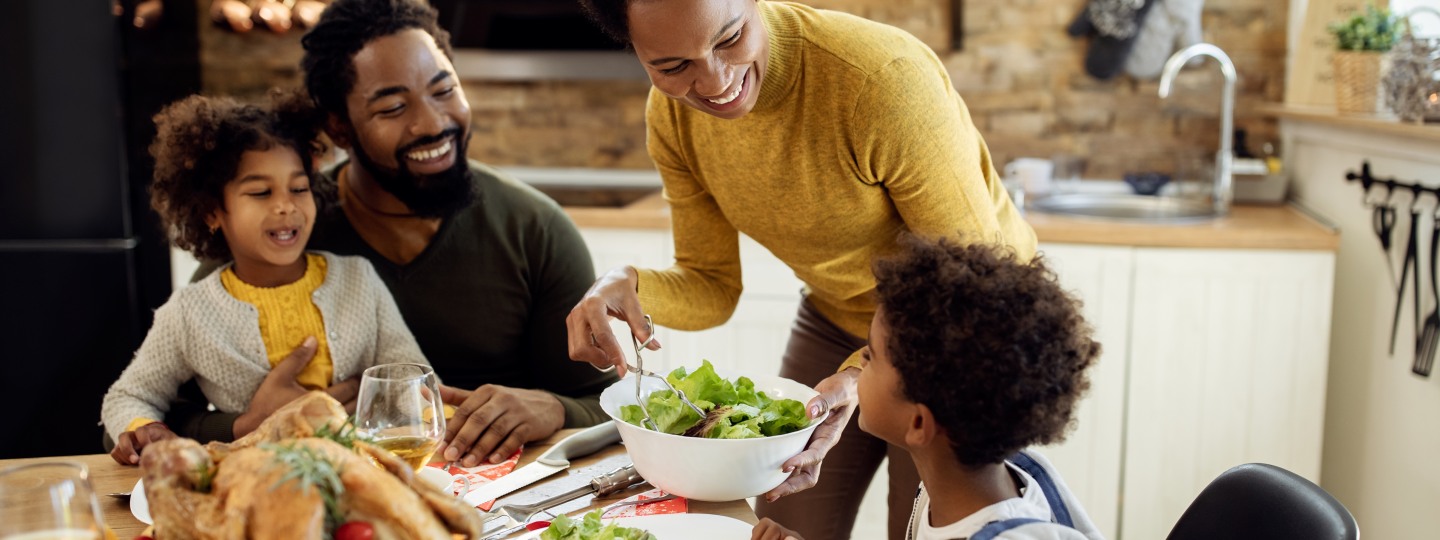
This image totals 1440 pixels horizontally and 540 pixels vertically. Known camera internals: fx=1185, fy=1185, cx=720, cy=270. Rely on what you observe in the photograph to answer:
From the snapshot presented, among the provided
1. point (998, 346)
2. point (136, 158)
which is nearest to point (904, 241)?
point (998, 346)

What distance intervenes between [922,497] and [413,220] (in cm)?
95

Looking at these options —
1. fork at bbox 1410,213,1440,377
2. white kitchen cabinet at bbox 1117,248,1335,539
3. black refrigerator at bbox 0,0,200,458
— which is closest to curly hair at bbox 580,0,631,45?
fork at bbox 1410,213,1440,377

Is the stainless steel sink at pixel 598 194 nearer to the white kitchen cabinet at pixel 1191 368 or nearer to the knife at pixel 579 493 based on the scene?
the white kitchen cabinet at pixel 1191 368

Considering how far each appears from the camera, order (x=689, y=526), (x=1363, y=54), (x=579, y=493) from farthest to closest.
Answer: (x=1363, y=54) → (x=579, y=493) → (x=689, y=526)

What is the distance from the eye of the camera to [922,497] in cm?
128

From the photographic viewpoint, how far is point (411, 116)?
174cm

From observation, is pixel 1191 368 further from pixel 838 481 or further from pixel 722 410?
pixel 722 410

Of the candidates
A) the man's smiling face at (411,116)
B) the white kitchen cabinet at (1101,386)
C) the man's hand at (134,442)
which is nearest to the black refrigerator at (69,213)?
the man's smiling face at (411,116)

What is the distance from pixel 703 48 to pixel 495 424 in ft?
1.65

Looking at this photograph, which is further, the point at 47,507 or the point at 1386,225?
the point at 1386,225

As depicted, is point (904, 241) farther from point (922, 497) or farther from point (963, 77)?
point (963, 77)

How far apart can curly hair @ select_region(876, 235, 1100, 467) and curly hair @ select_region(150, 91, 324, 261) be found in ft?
3.22

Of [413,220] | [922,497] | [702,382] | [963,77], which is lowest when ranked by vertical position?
[922,497]

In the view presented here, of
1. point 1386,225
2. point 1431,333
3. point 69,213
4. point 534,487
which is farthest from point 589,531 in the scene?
point 69,213
